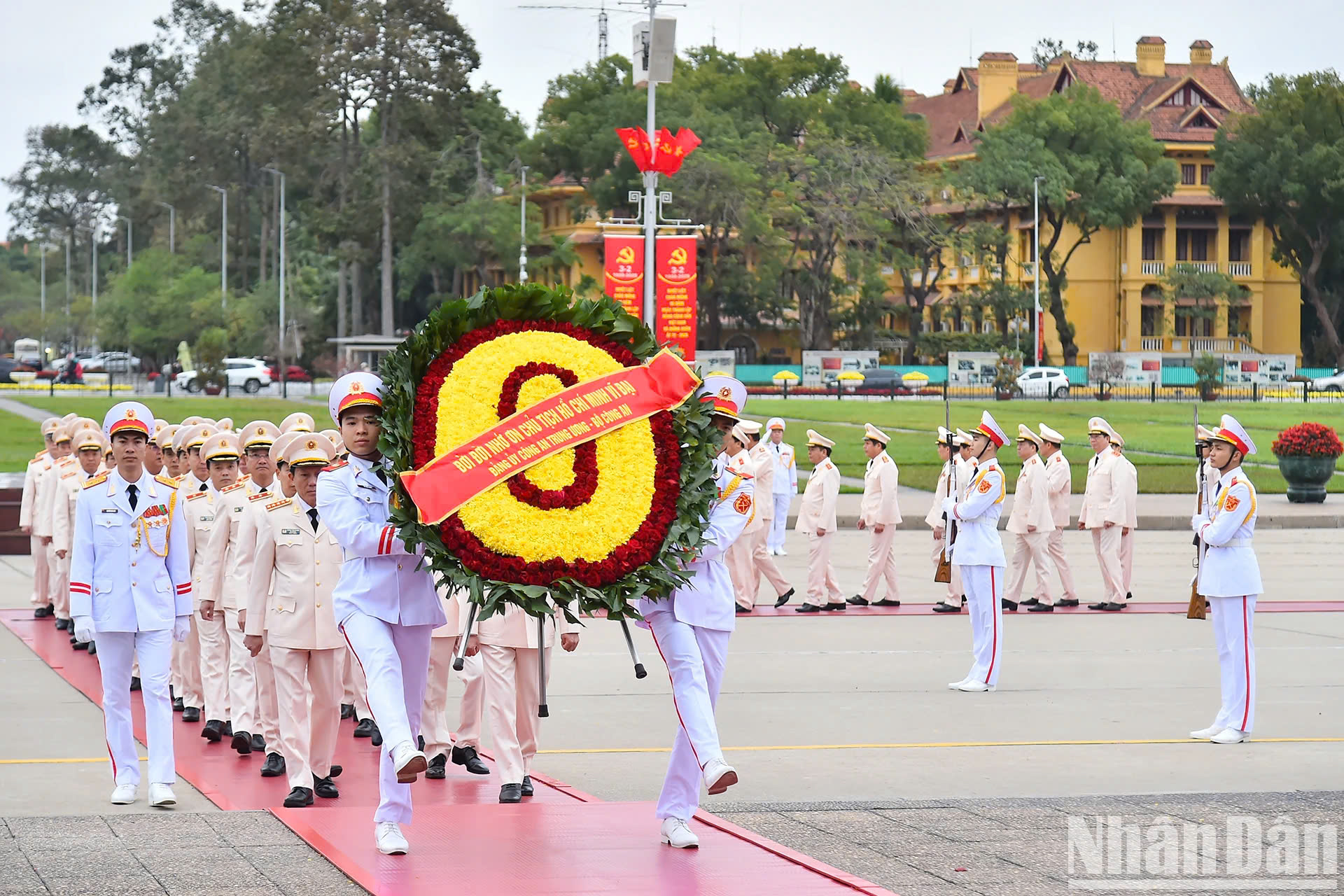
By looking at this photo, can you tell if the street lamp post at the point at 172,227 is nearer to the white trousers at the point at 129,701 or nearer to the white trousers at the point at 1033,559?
the white trousers at the point at 1033,559

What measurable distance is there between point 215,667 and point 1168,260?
69998mm

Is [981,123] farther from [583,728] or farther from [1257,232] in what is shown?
[583,728]

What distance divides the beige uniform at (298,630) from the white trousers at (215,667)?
149 cm

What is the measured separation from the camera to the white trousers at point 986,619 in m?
11.9

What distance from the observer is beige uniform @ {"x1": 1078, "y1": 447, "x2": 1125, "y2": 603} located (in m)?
16.8

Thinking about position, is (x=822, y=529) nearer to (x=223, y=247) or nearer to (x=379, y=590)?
(x=379, y=590)

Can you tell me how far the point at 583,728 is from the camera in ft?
34.6

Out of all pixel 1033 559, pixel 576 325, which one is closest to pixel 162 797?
pixel 576 325

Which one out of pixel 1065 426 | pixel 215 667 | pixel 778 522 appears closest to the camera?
pixel 215 667

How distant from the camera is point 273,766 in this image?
885 centimetres

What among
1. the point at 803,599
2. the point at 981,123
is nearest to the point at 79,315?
the point at 981,123

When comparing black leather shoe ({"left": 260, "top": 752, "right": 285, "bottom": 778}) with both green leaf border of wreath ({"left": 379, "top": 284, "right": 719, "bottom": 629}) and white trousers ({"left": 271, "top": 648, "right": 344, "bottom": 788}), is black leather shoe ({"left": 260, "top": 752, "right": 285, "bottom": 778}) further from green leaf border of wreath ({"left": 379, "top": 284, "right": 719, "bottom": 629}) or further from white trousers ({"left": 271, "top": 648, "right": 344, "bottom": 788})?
green leaf border of wreath ({"left": 379, "top": 284, "right": 719, "bottom": 629})

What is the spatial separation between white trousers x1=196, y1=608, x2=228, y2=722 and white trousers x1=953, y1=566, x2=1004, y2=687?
503 cm

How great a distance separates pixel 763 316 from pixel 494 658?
6598cm
